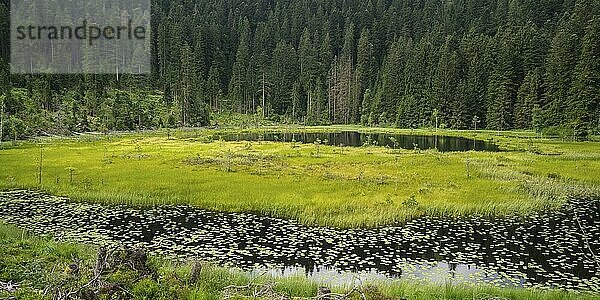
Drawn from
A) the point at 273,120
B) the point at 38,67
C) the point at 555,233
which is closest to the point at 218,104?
the point at 273,120

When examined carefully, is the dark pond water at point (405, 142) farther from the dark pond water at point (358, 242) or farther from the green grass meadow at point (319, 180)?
the dark pond water at point (358, 242)

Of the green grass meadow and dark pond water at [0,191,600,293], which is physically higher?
the green grass meadow

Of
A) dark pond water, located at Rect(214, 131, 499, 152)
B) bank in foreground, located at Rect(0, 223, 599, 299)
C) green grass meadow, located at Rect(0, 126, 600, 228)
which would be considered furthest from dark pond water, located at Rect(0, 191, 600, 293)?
dark pond water, located at Rect(214, 131, 499, 152)

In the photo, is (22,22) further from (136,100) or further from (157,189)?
(157,189)

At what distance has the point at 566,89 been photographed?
6512 centimetres

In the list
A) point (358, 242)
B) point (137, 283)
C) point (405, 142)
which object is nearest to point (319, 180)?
point (358, 242)

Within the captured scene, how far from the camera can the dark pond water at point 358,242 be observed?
13453 mm

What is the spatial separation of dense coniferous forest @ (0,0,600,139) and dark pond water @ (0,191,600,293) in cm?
3539

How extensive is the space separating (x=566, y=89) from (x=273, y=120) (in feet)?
186

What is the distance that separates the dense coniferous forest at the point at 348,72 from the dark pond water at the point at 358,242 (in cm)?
3539

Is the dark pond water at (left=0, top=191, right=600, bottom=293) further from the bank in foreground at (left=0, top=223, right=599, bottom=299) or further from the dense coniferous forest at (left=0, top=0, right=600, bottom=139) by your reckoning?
the dense coniferous forest at (left=0, top=0, right=600, bottom=139)

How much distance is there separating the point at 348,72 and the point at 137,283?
10742cm

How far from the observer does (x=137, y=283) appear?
25.4ft

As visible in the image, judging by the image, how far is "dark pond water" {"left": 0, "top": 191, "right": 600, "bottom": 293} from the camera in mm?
13453
